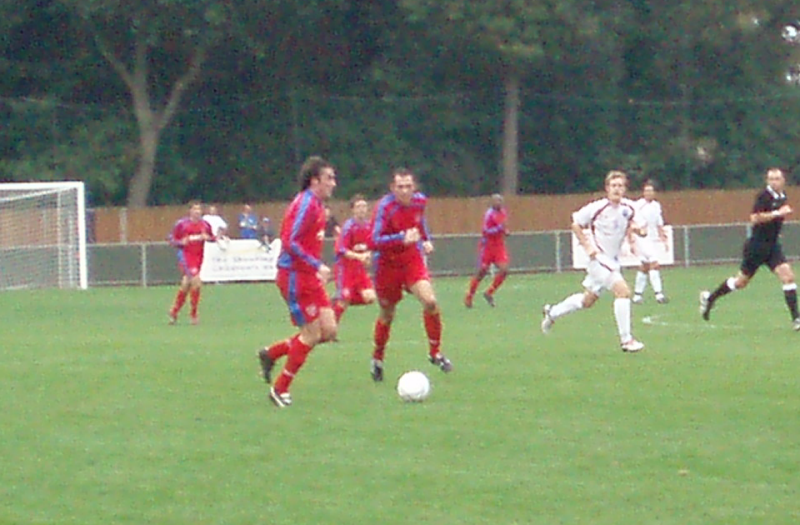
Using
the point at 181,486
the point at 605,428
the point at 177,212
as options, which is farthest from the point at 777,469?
the point at 177,212

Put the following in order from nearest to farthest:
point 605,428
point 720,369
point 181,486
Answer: point 181,486, point 605,428, point 720,369

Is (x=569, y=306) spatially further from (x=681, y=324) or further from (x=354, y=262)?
(x=681, y=324)

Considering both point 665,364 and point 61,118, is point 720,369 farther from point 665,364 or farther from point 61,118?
Answer: point 61,118

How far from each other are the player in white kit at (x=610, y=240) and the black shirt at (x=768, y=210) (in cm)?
212

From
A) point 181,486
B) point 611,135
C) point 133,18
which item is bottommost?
point 181,486

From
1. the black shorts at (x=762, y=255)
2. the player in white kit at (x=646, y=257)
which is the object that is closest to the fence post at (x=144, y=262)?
the player in white kit at (x=646, y=257)

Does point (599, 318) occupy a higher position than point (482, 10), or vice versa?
point (482, 10)

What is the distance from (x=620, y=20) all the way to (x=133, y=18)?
13.8 metres

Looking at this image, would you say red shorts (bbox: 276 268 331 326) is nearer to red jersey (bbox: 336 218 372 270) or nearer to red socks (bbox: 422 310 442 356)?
red socks (bbox: 422 310 442 356)

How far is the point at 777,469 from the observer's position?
7.66m

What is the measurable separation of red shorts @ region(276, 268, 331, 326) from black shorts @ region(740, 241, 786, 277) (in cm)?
708

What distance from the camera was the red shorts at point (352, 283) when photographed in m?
17.3

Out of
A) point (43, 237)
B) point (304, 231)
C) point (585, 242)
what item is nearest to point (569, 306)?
point (585, 242)

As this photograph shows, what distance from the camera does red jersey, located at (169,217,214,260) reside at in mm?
20859
